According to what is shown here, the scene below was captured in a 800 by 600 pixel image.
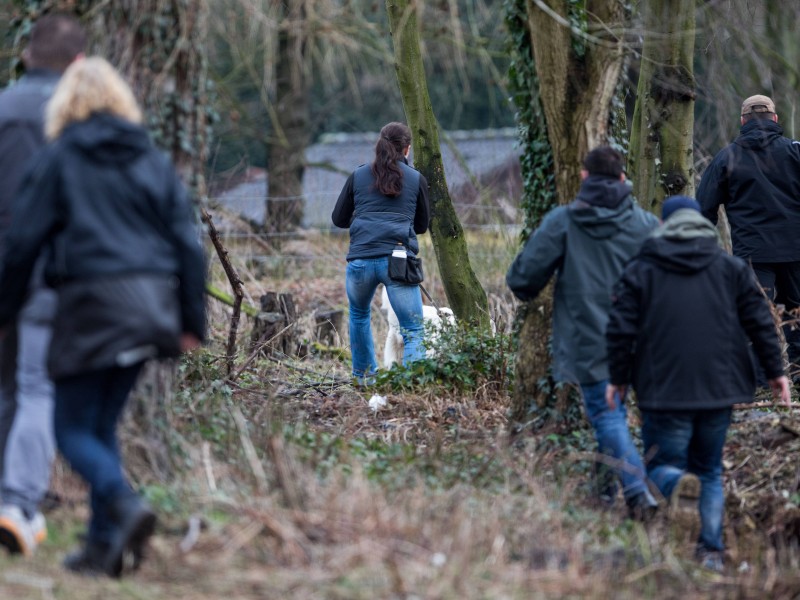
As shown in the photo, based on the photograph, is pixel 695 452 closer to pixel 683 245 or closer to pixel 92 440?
pixel 683 245

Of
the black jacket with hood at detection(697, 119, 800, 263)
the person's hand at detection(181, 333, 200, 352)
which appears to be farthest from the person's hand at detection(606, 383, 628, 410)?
the black jacket with hood at detection(697, 119, 800, 263)

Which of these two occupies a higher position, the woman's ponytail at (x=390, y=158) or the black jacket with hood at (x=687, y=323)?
the woman's ponytail at (x=390, y=158)

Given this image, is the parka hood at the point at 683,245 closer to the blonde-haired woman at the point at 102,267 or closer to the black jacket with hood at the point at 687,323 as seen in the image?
the black jacket with hood at the point at 687,323

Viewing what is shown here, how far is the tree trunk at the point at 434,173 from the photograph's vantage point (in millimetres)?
9789

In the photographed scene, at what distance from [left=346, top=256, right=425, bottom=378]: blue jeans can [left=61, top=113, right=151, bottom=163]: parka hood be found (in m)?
4.80

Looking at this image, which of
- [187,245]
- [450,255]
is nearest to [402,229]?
[450,255]

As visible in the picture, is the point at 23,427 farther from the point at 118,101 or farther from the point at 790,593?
the point at 790,593

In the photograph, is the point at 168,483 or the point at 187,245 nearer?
the point at 187,245

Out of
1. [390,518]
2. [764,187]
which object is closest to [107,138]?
[390,518]

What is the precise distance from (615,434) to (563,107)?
224 cm

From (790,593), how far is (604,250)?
1986 mm

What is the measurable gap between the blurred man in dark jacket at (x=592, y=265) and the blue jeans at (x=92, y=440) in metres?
2.46

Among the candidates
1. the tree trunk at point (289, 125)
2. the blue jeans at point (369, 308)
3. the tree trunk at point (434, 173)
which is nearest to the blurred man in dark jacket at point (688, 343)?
the blue jeans at point (369, 308)

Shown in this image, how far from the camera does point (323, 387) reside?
30.1ft
